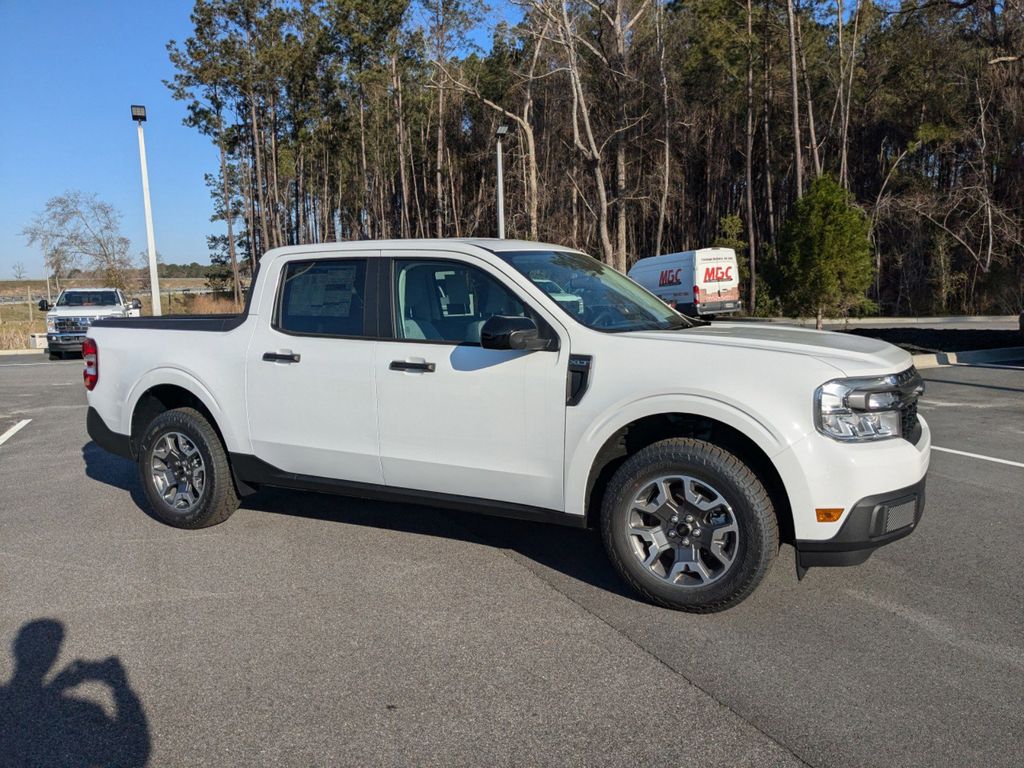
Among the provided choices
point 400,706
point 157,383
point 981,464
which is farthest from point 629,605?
point 981,464

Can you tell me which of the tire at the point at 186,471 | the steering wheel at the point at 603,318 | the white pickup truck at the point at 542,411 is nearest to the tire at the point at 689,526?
the white pickup truck at the point at 542,411

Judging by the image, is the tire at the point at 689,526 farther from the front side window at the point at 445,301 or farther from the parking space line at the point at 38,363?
the parking space line at the point at 38,363

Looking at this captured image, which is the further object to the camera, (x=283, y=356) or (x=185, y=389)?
(x=185, y=389)

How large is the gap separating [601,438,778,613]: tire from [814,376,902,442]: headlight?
1.45ft

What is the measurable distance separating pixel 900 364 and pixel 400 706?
2894 millimetres

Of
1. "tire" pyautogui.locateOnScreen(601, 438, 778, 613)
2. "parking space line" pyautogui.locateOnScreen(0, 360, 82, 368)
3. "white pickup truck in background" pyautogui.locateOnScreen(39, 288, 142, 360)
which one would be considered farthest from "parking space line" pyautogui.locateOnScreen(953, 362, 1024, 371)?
"parking space line" pyautogui.locateOnScreen(0, 360, 82, 368)

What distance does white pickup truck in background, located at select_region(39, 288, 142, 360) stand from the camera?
2244 cm

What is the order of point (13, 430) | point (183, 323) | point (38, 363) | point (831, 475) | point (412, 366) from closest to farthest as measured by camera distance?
point (831, 475) < point (412, 366) < point (183, 323) < point (13, 430) < point (38, 363)

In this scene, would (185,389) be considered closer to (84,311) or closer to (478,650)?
(478,650)

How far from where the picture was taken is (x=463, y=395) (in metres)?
4.71

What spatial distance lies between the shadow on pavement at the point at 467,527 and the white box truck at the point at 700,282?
2240 cm

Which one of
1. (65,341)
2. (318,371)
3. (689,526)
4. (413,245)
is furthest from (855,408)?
(65,341)

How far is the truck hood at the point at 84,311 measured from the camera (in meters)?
22.8

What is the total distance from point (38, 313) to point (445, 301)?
6764 cm
